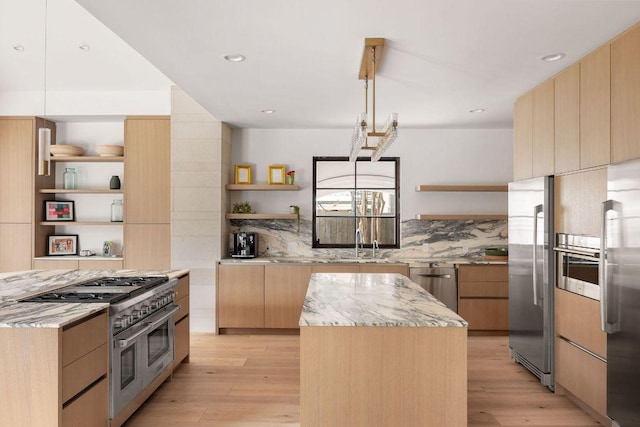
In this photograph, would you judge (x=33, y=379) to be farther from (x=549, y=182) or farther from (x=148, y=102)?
(x=148, y=102)

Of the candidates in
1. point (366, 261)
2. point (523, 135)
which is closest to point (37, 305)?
point (366, 261)

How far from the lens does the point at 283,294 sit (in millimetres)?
5094

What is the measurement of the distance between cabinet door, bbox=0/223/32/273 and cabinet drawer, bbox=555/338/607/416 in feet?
18.5

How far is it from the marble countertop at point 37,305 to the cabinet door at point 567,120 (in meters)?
3.22

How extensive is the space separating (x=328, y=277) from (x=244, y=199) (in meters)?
2.44

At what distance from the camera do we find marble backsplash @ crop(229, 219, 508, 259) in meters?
5.62

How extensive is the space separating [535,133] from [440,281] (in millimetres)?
2006

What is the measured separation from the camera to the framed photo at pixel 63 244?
5500 mm

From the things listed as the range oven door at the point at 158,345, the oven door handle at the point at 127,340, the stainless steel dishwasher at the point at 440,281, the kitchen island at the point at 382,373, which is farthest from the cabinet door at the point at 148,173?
the kitchen island at the point at 382,373

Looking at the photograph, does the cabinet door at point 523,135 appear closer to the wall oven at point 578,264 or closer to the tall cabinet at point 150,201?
the wall oven at point 578,264

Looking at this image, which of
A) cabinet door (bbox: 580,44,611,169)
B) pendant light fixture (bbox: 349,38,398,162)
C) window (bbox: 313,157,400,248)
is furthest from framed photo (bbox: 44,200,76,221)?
cabinet door (bbox: 580,44,611,169)

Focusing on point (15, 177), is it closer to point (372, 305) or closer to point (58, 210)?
point (58, 210)

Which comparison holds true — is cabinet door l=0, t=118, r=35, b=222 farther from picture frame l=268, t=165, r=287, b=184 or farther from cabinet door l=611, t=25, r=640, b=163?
cabinet door l=611, t=25, r=640, b=163

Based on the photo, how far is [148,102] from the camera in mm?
5320
